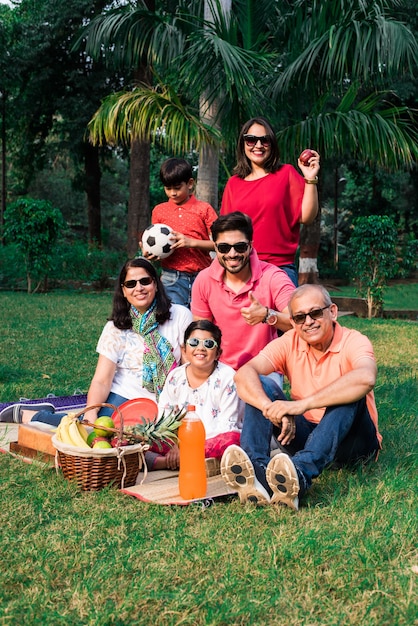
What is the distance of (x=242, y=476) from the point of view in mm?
3340

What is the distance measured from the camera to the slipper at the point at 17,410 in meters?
5.11

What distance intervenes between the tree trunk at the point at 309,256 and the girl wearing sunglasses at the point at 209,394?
30.2 ft

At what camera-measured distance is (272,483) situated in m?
3.29

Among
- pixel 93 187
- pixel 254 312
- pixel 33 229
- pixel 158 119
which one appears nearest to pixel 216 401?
pixel 254 312

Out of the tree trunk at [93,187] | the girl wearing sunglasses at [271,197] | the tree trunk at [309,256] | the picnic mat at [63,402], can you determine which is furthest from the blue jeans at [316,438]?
the tree trunk at [93,187]

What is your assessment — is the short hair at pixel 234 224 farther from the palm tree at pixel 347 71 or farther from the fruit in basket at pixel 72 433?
the palm tree at pixel 347 71

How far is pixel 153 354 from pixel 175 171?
1.45m

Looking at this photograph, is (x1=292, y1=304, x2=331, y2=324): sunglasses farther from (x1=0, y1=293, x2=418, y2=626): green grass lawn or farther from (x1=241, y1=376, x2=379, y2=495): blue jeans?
(x1=0, y1=293, x2=418, y2=626): green grass lawn

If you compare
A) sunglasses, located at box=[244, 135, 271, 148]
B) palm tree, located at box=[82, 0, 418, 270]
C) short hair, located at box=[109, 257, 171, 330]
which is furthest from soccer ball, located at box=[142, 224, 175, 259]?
palm tree, located at box=[82, 0, 418, 270]

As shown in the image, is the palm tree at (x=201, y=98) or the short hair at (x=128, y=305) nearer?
the short hair at (x=128, y=305)

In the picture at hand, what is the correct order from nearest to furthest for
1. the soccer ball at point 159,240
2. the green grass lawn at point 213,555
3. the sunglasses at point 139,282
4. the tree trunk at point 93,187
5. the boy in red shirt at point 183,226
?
the green grass lawn at point 213,555 → the sunglasses at point 139,282 → the soccer ball at point 159,240 → the boy in red shirt at point 183,226 → the tree trunk at point 93,187

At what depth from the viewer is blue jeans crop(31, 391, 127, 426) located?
14.8 feet

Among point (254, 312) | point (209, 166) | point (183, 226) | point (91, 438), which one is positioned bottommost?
point (91, 438)

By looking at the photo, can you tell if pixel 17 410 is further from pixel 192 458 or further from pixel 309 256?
pixel 309 256
